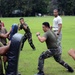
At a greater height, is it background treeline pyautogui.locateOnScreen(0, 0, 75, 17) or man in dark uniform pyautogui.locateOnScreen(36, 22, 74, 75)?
man in dark uniform pyautogui.locateOnScreen(36, 22, 74, 75)

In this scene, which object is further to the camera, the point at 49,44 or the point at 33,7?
the point at 33,7

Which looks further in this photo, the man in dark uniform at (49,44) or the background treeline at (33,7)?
the background treeline at (33,7)

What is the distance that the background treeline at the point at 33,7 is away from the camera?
282 ft

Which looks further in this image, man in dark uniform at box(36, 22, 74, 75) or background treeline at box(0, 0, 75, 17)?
background treeline at box(0, 0, 75, 17)

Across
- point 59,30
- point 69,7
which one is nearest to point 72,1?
point 69,7

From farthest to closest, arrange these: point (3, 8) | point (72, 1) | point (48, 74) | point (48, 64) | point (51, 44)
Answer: point (72, 1), point (3, 8), point (48, 64), point (48, 74), point (51, 44)

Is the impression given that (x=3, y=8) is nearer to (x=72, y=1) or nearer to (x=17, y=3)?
(x=17, y=3)

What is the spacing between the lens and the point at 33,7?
8862 cm

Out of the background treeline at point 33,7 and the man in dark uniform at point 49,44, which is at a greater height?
the man in dark uniform at point 49,44

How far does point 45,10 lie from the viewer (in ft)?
300

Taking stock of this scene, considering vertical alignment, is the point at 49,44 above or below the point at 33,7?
above

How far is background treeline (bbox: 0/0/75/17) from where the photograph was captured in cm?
8606

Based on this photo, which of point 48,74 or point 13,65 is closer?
point 13,65

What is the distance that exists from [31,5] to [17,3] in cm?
398
